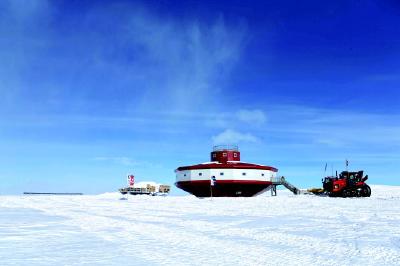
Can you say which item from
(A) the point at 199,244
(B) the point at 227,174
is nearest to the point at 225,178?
(B) the point at 227,174

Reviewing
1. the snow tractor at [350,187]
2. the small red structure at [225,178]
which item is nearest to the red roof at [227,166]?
the small red structure at [225,178]

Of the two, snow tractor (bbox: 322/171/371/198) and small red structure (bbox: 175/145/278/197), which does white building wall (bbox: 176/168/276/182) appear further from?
snow tractor (bbox: 322/171/371/198)

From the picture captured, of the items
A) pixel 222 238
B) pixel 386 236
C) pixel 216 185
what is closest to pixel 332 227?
pixel 386 236

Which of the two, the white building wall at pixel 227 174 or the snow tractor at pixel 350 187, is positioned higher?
the white building wall at pixel 227 174

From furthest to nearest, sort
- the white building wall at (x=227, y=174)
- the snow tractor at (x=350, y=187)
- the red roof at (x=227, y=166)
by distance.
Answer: the red roof at (x=227, y=166)
the white building wall at (x=227, y=174)
the snow tractor at (x=350, y=187)

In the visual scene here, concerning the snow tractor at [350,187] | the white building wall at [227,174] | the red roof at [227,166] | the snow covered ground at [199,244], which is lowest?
the snow covered ground at [199,244]

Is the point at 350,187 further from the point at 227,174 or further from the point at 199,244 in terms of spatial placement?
the point at 199,244

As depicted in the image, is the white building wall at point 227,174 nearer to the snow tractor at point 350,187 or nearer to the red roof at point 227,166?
the red roof at point 227,166

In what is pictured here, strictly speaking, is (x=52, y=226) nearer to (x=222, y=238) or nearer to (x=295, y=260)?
(x=222, y=238)

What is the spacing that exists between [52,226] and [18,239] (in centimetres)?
306

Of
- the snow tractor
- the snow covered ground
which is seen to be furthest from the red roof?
the snow covered ground

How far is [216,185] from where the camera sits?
46250 millimetres

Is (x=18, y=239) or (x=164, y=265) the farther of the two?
(x=18, y=239)

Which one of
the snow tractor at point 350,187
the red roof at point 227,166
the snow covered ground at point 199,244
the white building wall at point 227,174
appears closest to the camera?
the snow covered ground at point 199,244
